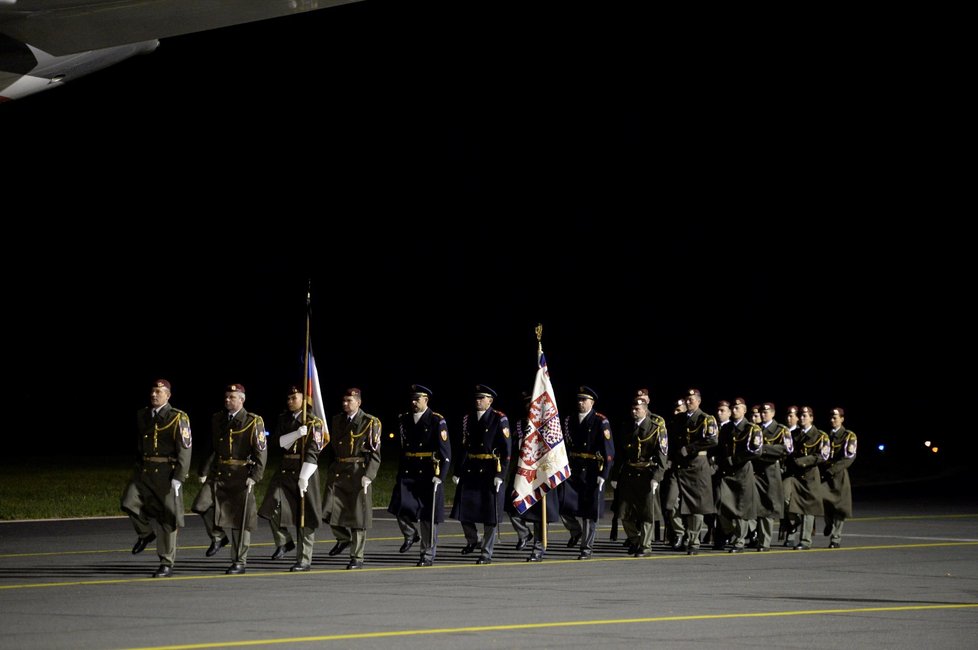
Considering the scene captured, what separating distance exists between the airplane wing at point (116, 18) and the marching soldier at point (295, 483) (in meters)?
7.87

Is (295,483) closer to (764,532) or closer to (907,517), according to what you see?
(764,532)

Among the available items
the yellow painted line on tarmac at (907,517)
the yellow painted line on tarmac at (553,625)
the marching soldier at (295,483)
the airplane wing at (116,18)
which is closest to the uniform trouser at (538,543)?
the marching soldier at (295,483)

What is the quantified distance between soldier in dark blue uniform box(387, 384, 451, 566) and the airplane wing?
28.4ft

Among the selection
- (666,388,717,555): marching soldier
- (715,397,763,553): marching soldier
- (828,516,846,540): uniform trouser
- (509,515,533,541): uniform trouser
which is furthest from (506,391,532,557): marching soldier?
(828,516,846,540): uniform trouser

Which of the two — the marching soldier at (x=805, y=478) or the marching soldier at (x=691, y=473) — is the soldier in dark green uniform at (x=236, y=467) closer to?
the marching soldier at (x=691, y=473)

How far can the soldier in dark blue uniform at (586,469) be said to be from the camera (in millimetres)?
18703

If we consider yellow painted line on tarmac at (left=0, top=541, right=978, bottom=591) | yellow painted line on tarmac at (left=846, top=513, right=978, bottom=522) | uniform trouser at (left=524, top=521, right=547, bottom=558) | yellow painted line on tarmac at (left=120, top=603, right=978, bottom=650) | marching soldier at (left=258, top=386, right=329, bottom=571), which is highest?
marching soldier at (left=258, top=386, right=329, bottom=571)

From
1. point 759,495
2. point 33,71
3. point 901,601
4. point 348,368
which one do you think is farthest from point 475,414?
point 348,368

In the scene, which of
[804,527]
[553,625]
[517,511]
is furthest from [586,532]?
[553,625]

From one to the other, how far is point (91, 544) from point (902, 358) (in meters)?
54.3

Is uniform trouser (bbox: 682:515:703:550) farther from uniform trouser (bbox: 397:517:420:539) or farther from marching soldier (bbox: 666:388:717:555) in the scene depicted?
uniform trouser (bbox: 397:517:420:539)

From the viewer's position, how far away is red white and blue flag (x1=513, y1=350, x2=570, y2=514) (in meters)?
19.1

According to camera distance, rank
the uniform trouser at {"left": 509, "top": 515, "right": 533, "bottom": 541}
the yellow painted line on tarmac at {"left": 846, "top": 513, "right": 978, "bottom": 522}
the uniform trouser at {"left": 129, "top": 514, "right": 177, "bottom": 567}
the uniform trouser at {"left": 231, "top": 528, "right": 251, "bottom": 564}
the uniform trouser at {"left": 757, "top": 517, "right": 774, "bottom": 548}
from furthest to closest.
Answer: the yellow painted line on tarmac at {"left": 846, "top": 513, "right": 978, "bottom": 522} < the uniform trouser at {"left": 757, "top": 517, "right": 774, "bottom": 548} < the uniform trouser at {"left": 509, "top": 515, "right": 533, "bottom": 541} < the uniform trouser at {"left": 231, "top": 528, "right": 251, "bottom": 564} < the uniform trouser at {"left": 129, "top": 514, "right": 177, "bottom": 567}

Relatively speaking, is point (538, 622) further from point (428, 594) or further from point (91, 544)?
point (91, 544)
